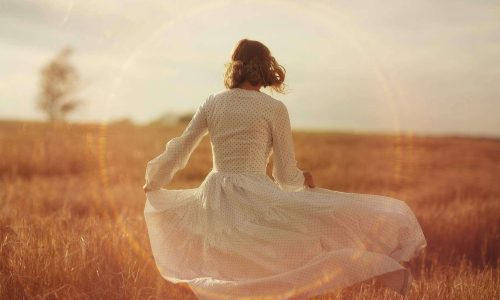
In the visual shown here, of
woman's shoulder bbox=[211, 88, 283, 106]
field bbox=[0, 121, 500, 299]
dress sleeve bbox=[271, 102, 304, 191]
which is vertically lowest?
field bbox=[0, 121, 500, 299]

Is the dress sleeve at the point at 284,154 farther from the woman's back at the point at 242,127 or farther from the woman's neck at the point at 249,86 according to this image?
the woman's neck at the point at 249,86

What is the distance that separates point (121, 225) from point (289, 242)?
218cm

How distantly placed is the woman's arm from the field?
0.67m

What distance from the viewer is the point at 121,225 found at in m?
5.58

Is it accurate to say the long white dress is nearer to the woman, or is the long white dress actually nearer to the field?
the woman

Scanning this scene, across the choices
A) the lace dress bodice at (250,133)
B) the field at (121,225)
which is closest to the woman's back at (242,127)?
the lace dress bodice at (250,133)

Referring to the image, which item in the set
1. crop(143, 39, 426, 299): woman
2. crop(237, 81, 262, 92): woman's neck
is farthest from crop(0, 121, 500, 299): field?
crop(237, 81, 262, 92): woman's neck

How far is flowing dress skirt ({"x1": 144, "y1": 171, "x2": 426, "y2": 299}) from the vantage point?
12.1 ft

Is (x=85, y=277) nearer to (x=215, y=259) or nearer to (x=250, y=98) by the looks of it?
(x=215, y=259)

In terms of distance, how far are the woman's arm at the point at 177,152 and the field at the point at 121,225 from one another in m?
0.67

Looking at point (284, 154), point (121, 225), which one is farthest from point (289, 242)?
point (121, 225)

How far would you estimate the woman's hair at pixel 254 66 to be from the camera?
407 centimetres

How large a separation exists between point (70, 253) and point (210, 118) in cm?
133

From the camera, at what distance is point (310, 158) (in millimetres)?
18266
